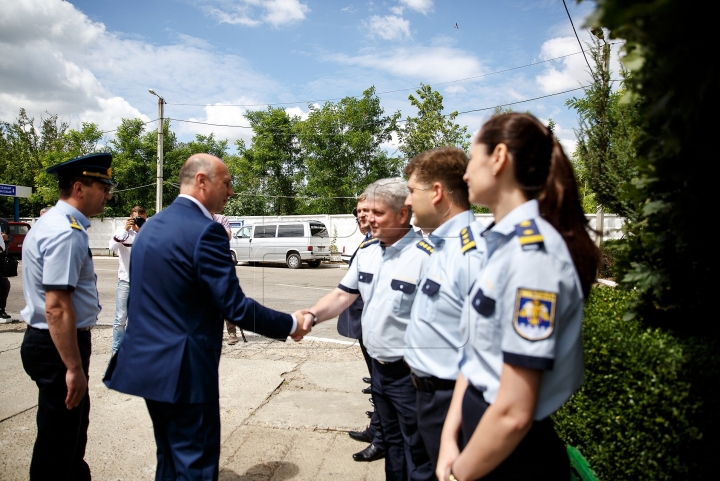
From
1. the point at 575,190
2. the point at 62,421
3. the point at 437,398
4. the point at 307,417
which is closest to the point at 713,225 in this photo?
the point at 575,190

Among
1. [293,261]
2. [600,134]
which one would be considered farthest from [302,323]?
[600,134]

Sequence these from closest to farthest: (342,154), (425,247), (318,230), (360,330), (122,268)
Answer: (425,247) → (360,330) → (318,230) → (122,268) → (342,154)

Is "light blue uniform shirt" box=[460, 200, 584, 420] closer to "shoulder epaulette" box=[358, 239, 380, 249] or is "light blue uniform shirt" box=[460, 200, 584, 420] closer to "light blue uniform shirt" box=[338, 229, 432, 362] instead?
"light blue uniform shirt" box=[338, 229, 432, 362]

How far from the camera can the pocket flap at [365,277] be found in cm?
264

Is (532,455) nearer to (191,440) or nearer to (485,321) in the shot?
(485,321)

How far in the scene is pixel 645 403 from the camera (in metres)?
2.04

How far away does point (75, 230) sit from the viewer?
103 inches

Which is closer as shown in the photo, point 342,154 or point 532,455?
point 532,455

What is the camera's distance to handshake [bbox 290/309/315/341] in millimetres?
2533

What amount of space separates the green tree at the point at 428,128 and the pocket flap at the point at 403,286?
11.4 metres

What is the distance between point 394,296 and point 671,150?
4.73 feet

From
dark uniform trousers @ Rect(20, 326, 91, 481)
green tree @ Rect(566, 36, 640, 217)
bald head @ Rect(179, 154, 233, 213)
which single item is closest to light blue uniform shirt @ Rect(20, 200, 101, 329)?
dark uniform trousers @ Rect(20, 326, 91, 481)

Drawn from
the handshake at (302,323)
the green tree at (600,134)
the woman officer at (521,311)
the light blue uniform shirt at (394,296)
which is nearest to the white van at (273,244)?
the handshake at (302,323)

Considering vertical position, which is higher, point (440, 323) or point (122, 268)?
point (440, 323)
